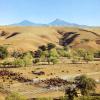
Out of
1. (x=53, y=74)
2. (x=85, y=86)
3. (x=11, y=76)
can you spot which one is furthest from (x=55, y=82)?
(x=85, y=86)

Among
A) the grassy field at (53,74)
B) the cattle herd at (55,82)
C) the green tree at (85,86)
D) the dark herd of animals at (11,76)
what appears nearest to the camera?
the green tree at (85,86)

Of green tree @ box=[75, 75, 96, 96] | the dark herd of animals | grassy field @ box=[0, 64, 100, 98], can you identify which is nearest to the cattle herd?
grassy field @ box=[0, 64, 100, 98]

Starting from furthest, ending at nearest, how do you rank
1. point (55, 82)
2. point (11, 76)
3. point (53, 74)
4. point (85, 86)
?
point (53, 74), point (11, 76), point (55, 82), point (85, 86)

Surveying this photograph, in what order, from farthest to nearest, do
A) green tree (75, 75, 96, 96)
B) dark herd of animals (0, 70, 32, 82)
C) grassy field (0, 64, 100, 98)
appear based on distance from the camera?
dark herd of animals (0, 70, 32, 82), grassy field (0, 64, 100, 98), green tree (75, 75, 96, 96)

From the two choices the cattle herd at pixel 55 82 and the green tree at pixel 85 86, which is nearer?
the green tree at pixel 85 86

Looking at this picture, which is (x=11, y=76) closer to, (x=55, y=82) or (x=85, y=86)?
(x=55, y=82)

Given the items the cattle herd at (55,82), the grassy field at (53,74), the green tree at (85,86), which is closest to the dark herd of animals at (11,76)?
the grassy field at (53,74)

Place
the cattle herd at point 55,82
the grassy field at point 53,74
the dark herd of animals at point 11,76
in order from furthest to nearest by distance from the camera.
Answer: the dark herd of animals at point 11,76 → the cattle herd at point 55,82 → the grassy field at point 53,74

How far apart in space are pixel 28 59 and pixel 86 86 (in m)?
46.0

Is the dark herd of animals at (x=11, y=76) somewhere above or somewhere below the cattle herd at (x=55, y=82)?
above

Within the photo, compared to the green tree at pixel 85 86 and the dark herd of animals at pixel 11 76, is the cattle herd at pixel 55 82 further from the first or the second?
the green tree at pixel 85 86

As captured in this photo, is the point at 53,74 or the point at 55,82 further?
the point at 53,74

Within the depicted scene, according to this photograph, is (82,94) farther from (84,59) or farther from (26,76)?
(84,59)

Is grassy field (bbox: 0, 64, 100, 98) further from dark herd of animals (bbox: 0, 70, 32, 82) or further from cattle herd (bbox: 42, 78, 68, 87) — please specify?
cattle herd (bbox: 42, 78, 68, 87)
